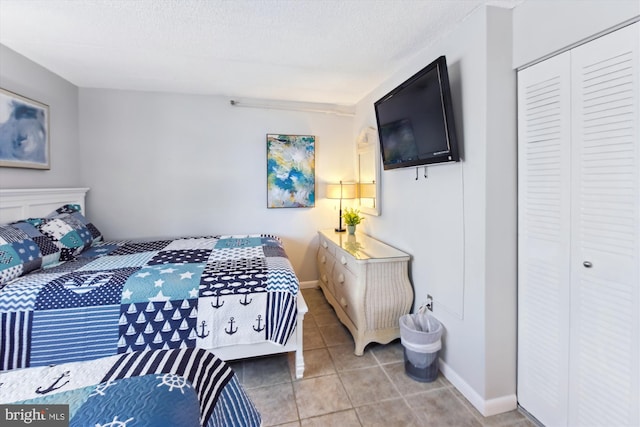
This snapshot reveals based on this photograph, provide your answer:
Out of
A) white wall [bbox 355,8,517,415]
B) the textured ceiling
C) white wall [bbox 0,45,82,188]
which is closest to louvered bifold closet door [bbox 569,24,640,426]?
white wall [bbox 355,8,517,415]

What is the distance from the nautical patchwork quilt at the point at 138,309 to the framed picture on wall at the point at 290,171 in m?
1.52

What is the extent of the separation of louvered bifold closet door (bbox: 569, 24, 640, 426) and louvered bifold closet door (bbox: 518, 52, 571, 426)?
44 mm

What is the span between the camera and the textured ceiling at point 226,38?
174 cm

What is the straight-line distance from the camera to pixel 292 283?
1.97m

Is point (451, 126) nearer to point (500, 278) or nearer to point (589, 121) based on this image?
point (589, 121)

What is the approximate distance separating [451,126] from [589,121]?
62cm

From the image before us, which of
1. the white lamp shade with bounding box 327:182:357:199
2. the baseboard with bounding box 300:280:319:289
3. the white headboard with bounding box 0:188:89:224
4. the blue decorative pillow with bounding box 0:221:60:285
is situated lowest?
the baseboard with bounding box 300:280:319:289

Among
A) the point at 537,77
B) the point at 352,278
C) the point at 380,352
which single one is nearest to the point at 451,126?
the point at 537,77

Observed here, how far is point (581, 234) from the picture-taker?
1.39m

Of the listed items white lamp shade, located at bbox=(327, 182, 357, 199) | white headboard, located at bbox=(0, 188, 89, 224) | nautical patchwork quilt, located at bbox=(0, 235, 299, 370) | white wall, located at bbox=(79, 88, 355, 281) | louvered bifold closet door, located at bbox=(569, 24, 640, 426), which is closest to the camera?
louvered bifold closet door, located at bbox=(569, 24, 640, 426)

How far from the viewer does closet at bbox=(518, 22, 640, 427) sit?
122 centimetres

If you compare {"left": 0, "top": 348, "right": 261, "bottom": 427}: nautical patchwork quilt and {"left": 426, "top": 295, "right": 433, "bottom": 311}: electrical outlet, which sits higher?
{"left": 0, "top": 348, "right": 261, "bottom": 427}: nautical patchwork quilt

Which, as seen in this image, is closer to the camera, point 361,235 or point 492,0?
point 492,0

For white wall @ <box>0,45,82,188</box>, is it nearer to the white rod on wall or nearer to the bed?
the bed
